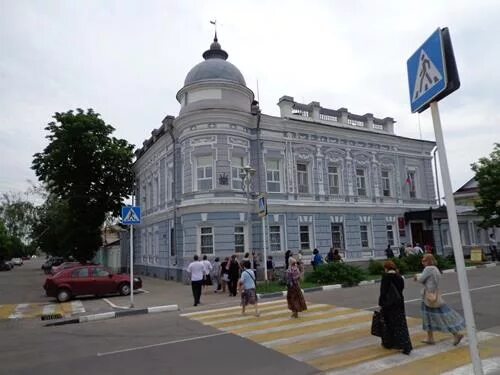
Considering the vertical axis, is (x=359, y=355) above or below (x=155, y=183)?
below

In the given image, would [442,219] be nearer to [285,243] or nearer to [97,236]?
[285,243]

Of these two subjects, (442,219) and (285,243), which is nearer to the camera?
(285,243)

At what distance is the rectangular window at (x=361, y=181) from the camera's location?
28045mm

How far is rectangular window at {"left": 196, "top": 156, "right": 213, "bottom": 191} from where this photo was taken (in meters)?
22.5

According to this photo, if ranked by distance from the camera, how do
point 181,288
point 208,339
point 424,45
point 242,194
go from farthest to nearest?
point 242,194 → point 181,288 → point 208,339 → point 424,45

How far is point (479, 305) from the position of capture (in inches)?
438

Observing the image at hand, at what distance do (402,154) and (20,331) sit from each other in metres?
27.1

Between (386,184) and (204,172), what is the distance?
14357mm

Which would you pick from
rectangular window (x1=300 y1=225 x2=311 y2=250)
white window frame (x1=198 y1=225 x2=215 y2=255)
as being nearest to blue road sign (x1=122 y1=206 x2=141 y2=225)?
white window frame (x1=198 y1=225 x2=215 y2=255)

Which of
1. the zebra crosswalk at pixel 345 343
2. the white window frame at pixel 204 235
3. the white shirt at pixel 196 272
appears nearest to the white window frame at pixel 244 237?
the white window frame at pixel 204 235

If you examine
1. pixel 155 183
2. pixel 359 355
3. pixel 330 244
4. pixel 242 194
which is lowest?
pixel 359 355

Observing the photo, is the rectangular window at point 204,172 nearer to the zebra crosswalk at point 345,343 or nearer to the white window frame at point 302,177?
the white window frame at point 302,177

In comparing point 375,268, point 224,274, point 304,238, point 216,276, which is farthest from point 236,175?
point 375,268

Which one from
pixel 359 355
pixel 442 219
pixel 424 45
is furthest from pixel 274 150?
pixel 424 45
